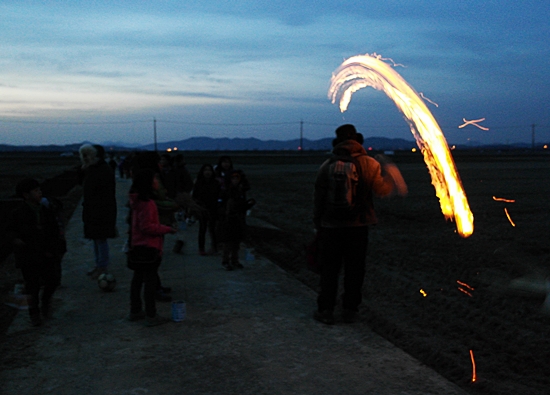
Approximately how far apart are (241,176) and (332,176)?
135 inches

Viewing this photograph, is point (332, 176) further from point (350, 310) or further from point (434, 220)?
point (434, 220)

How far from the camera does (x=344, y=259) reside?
613 cm

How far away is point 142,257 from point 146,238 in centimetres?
20

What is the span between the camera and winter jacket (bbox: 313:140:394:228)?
19.4 ft

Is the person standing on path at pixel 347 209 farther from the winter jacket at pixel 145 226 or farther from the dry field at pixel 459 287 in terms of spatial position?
the winter jacket at pixel 145 226

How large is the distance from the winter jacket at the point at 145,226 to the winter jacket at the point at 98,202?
1.96 meters

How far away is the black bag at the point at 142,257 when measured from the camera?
600 centimetres

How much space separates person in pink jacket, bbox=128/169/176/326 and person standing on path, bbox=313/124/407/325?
65.4 inches

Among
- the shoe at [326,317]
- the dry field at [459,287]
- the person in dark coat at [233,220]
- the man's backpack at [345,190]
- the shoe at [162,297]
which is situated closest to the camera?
the dry field at [459,287]

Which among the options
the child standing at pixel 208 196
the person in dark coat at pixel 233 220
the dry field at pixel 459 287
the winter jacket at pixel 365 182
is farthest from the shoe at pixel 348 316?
the child standing at pixel 208 196

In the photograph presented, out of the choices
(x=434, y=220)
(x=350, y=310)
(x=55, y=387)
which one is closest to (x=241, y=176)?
(x=350, y=310)

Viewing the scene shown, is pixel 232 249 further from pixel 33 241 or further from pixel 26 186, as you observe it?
pixel 26 186

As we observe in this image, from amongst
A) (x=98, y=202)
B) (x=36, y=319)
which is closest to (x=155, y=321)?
(x=36, y=319)

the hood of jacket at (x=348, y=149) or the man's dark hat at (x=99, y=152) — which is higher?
the hood of jacket at (x=348, y=149)
